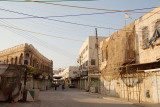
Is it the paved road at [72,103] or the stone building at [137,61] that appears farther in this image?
the stone building at [137,61]

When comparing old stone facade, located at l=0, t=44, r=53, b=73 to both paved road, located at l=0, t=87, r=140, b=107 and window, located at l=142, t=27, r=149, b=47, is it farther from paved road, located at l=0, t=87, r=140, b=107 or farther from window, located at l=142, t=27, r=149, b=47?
window, located at l=142, t=27, r=149, b=47

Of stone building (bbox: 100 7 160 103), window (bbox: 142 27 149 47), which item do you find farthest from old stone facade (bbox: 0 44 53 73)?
window (bbox: 142 27 149 47)

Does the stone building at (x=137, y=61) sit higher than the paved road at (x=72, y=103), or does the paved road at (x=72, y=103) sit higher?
the stone building at (x=137, y=61)

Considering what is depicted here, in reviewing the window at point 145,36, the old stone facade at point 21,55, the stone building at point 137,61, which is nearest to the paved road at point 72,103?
the stone building at point 137,61

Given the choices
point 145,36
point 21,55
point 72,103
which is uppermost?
point 145,36

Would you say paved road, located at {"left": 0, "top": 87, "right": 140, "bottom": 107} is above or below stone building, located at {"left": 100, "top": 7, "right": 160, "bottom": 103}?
below

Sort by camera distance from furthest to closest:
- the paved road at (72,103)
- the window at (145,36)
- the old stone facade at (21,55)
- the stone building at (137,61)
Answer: the old stone facade at (21,55) < the window at (145,36) < the stone building at (137,61) < the paved road at (72,103)

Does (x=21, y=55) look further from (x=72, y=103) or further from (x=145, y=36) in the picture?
(x=145, y=36)

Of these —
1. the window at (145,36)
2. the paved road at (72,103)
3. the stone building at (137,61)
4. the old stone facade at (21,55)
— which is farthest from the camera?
the old stone facade at (21,55)

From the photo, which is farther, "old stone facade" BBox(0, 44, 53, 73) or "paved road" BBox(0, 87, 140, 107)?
"old stone facade" BBox(0, 44, 53, 73)

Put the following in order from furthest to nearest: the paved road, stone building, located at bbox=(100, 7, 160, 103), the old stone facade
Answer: the old stone facade → stone building, located at bbox=(100, 7, 160, 103) → the paved road

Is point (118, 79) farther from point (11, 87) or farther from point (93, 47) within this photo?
point (93, 47)

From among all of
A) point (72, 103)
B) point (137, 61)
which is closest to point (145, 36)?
point (137, 61)

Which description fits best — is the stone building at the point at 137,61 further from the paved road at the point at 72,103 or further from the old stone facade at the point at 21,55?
the old stone facade at the point at 21,55
